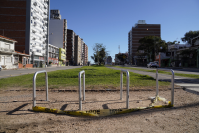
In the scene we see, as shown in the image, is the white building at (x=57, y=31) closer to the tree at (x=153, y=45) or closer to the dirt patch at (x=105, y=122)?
the tree at (x=153, y=45)

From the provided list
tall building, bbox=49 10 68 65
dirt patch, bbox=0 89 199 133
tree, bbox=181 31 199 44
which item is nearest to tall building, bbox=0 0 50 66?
tall building, bbox=49 10 68 65

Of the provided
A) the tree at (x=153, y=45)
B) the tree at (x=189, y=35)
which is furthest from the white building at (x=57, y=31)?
the tree at (x=189, y=35)

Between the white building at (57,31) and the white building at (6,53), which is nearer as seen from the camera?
the white building at (6,53)

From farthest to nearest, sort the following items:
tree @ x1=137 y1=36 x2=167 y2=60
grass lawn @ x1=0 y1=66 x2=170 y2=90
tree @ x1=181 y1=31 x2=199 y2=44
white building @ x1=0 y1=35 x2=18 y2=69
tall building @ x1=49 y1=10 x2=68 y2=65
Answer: tall building @ x1=49 y1=10 x2=68 y2=65 < tree @ x1=181 y1=31 x2=199 y2=44 < tree @ x1=137 y1=36 x2=167 y2=60 < white building @ x1=0 y1=35 x2=18 y2=69 < grass lawn @ x1=0 y1=66 x2=170 y2=90

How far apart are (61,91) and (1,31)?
178 ft

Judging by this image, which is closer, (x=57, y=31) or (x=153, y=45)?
(x=153, y=45)

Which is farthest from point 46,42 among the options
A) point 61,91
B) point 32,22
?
point 61,91

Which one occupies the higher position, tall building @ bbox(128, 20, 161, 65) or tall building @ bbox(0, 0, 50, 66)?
tall building @ bbox(128, 20, 161, 65)

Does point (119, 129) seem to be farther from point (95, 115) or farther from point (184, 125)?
point (184, 125)

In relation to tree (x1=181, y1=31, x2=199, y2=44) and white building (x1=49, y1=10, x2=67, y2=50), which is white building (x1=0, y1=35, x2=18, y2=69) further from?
tree (x1=181, y1=31, x2=199, y2=44)

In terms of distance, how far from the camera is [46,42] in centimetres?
6406

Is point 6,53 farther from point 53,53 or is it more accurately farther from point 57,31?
point 57,31

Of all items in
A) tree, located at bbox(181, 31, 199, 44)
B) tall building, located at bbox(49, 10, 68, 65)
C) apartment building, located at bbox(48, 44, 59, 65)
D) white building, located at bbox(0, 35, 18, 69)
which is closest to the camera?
white building, located at bbox(0, 35, 18, 69)

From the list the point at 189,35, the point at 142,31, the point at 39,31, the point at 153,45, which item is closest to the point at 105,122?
the point at 39,31
